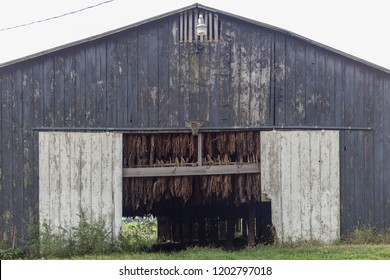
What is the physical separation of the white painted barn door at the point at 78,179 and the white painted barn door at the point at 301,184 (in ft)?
11.9

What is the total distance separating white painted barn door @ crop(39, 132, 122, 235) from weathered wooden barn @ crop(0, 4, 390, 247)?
2 centimetres

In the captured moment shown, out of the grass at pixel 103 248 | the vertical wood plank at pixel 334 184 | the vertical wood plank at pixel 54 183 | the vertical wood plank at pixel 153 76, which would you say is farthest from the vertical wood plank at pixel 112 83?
the vertical wood plank at pixel 334 184

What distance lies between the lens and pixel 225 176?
41.1 feet

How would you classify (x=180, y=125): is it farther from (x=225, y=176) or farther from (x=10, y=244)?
(x=10, y=244)

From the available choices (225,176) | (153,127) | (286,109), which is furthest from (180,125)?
(286,109)

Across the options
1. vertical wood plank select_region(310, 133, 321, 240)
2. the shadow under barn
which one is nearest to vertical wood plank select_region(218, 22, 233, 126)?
the shadow under barn

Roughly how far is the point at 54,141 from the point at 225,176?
13.6ft

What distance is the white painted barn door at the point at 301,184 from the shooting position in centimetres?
1230

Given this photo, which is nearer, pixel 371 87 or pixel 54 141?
pixel 54 141

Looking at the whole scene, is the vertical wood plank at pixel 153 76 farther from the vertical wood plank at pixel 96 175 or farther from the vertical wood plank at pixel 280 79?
the vertical wood plank at pixel 280 79

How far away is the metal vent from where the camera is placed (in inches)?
482

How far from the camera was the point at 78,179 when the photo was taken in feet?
39.2

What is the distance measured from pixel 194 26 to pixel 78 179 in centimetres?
453

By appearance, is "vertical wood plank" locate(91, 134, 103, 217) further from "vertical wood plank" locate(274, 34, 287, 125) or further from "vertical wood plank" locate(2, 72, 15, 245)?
"vertical wood plank" locate(274, 34, 287, 125)
